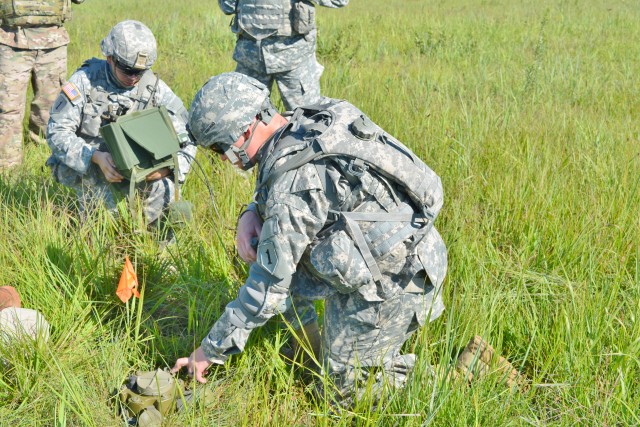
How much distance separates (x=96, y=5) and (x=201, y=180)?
11.2 metres

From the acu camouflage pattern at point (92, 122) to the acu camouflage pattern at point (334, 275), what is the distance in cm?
157

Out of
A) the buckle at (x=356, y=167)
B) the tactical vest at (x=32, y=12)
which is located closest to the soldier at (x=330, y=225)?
the buckle at (x=356, y=167)

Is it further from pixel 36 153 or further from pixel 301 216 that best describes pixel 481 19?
pixel 301 216

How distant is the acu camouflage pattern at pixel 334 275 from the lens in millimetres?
2115

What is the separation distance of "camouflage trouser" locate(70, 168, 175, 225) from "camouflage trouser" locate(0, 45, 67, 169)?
151cm

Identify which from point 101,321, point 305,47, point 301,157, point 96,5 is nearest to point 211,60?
point 305,47

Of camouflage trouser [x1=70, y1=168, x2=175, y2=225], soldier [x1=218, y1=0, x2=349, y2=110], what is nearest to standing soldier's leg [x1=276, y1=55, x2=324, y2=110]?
soldier [x1=218, y1=0, x2=349, y2=110]

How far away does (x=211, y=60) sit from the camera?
719 cm

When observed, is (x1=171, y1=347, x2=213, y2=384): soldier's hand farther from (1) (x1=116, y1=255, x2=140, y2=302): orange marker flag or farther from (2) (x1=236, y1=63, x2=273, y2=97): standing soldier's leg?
(2) (x1=236, y1=63, x2=273, y2=97): standing soldier's leg

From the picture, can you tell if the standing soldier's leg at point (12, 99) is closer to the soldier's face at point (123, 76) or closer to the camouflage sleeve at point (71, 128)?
the camouflage sleeve at point (71, 128)

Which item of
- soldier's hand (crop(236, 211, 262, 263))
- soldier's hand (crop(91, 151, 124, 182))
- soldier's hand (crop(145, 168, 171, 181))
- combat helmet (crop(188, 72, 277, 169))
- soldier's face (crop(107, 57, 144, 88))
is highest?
combat helmet (crop(188, 72, 277, 169))

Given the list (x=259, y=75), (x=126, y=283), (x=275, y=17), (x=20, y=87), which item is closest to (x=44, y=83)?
(x=20, y=87)

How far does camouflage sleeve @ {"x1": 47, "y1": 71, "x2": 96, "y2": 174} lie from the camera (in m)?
3.55

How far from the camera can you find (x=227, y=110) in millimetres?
2172
